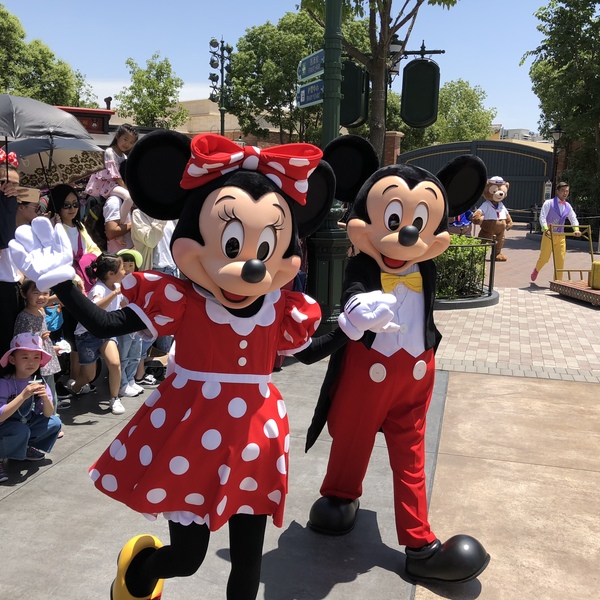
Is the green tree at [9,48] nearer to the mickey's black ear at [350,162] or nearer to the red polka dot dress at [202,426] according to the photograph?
the mickey's black ear at [350,162]

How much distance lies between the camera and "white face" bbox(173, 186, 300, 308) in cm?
222

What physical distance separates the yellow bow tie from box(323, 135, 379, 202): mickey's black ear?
0.52 meters

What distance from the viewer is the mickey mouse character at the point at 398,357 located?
2881mm

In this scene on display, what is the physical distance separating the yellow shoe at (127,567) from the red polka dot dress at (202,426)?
1.22 ft

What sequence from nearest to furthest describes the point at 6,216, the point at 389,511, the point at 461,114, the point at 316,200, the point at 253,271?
the point at 253,271
the point at 316,200
the point at 389,511
the point at 6,216
the point at 461,114

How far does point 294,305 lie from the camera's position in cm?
250

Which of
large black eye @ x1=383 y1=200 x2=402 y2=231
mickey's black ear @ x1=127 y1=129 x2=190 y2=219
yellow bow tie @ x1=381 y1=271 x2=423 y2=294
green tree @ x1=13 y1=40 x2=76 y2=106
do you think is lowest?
yellow bow tie @ x1=381 y1=271 x2=423 y2=294

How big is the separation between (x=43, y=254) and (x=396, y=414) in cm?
170

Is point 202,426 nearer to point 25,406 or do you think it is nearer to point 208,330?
point 208,330

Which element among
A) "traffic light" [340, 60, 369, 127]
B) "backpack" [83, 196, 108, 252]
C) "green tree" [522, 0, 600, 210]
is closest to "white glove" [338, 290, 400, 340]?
"traffic light" [340, 60, 369, 127]

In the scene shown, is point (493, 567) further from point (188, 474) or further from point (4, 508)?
point (4, 508)

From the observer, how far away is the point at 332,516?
3.24 metres

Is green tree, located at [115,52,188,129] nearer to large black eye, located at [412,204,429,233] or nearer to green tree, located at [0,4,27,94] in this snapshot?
green tree, located at [0,4,27,94]

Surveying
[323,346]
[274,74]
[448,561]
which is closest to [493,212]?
[448,561]
